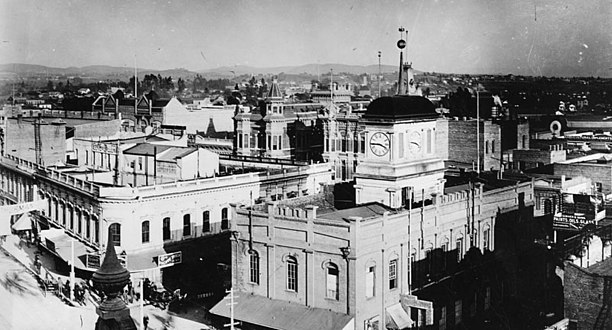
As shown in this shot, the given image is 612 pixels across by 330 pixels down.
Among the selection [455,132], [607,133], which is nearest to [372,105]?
[455,132]

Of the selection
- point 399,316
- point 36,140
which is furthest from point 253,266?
point 36,140

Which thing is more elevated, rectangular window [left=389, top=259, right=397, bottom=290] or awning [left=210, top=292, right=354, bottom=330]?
rectangular window [left=389, top=259, right=397, bottom=290]

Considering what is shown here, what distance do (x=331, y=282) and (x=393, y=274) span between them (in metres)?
3.62

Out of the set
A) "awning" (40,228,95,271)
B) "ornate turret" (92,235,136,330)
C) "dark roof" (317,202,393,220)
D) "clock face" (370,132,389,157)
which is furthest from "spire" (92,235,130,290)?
"awning" (40,228,95,271)

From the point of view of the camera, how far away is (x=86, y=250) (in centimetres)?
4800

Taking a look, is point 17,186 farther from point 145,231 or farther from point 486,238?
point 486,238

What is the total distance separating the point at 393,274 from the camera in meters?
35.5

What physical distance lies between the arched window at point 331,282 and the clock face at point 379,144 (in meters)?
9.33

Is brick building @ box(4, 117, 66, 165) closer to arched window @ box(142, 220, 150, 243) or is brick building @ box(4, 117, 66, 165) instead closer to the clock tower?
arched window @ box(142, 220, 150, 243)

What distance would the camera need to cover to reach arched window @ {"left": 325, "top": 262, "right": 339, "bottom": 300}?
33.3m

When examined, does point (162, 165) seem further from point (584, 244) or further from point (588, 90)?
point (588, 90)

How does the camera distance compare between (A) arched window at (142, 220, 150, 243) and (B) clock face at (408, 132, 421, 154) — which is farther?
(A) arched window at (142, 220, 150, 243)

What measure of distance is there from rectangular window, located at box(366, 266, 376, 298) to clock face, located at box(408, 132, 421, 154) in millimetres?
9454

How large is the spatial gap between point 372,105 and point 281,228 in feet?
32.4
